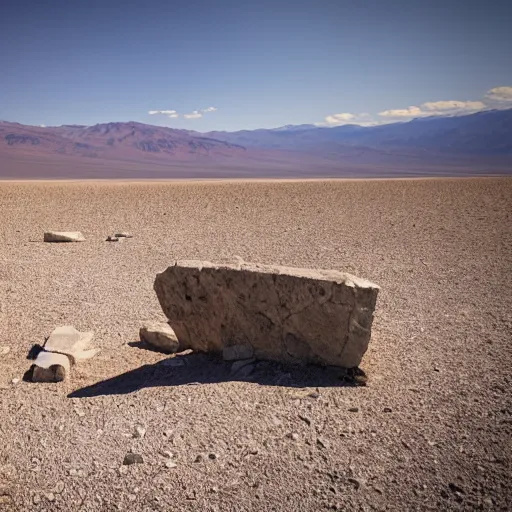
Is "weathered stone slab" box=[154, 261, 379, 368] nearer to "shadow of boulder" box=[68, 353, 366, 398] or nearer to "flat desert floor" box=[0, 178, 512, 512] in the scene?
"shadow of boulder" box=[68, 353, 366, 398]

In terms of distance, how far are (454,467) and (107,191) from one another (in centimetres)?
2094

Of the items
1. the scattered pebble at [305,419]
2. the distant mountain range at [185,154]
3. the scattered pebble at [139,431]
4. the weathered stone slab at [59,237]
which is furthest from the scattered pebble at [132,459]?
the distant mountain range at [185,154]

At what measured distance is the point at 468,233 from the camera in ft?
40.7

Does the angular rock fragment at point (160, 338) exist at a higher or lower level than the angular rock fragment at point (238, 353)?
lower

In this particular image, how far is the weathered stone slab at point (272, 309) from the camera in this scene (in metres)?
4.37

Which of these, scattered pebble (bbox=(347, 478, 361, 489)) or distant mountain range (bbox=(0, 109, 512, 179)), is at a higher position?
distant mountain range (bbox=(0, 109, 512, 179))

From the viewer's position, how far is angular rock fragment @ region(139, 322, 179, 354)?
5.31 meters

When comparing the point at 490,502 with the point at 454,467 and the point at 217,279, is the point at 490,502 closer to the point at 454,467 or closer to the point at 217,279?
the point at 454,467

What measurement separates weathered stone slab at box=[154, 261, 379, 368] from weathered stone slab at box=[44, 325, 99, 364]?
110cm

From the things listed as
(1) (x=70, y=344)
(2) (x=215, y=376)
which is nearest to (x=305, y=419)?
(2) (x=215, y=376)

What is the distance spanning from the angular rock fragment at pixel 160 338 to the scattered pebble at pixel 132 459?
1.99 m

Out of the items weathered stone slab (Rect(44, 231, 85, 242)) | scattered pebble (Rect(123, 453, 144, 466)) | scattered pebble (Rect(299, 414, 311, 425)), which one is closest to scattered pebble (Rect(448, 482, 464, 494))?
scattered pebble (Rect(299, 414, 311, 425))

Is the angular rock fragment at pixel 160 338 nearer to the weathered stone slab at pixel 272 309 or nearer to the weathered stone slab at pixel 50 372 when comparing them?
the weathered stone slab at pixel 272 309

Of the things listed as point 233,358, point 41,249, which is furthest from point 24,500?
point 41,249
